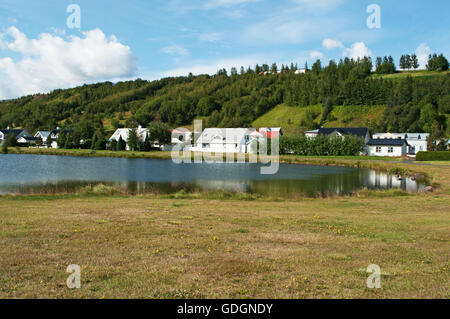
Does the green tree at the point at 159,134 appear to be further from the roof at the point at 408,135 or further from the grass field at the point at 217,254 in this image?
the grass field at the point at 217,254

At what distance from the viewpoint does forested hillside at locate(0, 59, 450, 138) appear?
336 feet

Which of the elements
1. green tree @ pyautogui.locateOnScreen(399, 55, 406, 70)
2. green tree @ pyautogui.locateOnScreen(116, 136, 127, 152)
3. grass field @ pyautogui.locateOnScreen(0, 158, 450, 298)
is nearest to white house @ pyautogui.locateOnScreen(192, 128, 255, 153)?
green tree @ pyautogui.locateOnScreen(116, 136, 127, 152)

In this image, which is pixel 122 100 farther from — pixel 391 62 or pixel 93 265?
pixel 93 265

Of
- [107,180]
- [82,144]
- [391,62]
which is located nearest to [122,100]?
[82,144]

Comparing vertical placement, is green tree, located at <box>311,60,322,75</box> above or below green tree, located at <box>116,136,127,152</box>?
above

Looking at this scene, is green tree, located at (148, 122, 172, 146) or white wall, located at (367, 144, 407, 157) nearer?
white wall, located at (367, 144, 407, 157)

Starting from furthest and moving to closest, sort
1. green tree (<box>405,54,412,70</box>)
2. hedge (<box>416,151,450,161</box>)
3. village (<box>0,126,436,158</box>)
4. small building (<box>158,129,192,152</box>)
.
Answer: green tree (<box>405,54,412,70</box>) < small building (<box>158,129,192,152</box>) < village (<box>0,126,436,158</box>) < hedge (<box>416,151,450,161</box>)

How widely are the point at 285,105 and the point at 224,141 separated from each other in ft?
169

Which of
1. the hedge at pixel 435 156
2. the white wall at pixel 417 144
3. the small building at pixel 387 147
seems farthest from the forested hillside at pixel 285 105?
the hedge at pixel 435 156

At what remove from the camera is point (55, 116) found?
496 feet

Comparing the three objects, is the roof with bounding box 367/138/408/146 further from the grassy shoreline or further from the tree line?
the tree line

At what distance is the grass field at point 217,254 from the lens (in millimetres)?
5672

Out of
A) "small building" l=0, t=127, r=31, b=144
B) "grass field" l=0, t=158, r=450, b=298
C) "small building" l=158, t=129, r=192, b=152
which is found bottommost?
"grass field" l=0, t=158, r=450, b=298

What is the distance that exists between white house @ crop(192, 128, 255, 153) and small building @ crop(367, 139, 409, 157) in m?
27.2
